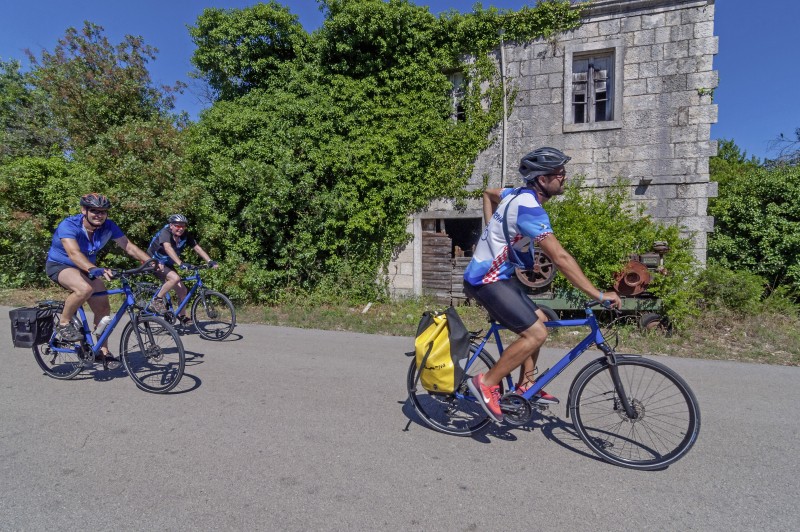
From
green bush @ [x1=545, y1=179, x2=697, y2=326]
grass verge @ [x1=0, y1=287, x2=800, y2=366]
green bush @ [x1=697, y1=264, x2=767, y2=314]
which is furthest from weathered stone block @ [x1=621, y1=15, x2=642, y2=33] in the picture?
grass verge @ [x1=0, y1=287, x2=800, y2=366]

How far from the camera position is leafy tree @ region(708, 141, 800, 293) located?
9648 mm

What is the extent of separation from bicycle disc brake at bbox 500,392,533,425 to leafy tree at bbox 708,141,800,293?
362 inches

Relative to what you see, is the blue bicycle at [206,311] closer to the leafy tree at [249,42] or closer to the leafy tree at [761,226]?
the leafy tree at [249,42]

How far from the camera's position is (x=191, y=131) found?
36.7 feet

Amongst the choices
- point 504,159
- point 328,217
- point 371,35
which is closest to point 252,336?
point 328,217

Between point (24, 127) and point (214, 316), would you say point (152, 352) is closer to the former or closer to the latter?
point (214, 316)

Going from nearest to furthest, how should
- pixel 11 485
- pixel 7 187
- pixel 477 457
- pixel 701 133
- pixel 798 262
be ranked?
pixel 11 485 → pixel 477 457 → pixel 701 133 → pixel 798 262 → pixel 7 187

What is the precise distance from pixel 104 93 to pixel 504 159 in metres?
11.6

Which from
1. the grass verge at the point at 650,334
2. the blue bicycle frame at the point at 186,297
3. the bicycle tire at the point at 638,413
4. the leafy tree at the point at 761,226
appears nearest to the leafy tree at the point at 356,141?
the grass verge at the point at 650,334

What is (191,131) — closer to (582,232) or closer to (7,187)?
(7,187)

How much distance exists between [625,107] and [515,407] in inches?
324

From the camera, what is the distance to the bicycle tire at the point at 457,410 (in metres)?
3.56

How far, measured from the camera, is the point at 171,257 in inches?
268

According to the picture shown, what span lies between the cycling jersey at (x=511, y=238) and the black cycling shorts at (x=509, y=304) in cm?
6
